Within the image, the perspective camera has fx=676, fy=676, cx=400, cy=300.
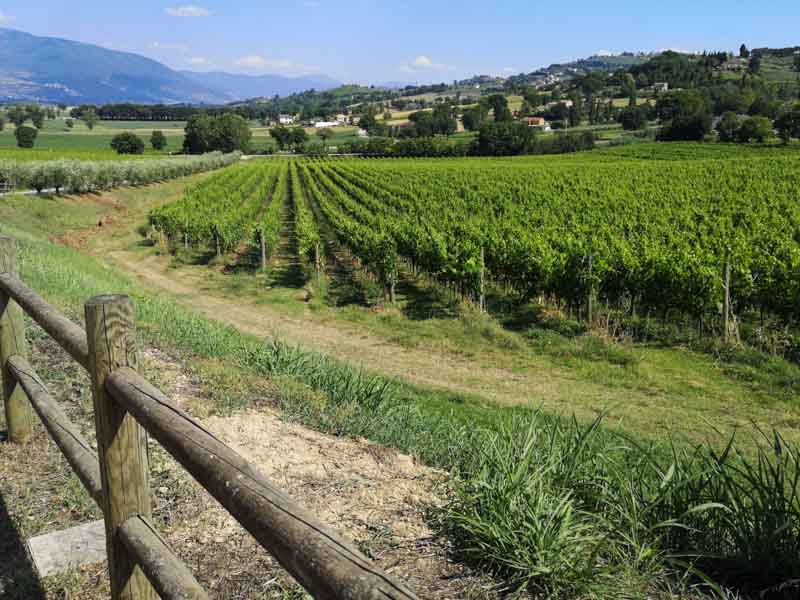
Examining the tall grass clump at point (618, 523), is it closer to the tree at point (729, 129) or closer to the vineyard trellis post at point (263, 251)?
the vineyard trellis post at point (263, 251)

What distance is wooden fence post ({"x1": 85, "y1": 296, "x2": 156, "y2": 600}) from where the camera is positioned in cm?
262

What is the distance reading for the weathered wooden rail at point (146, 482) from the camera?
153 centimetres

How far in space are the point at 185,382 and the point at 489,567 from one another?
3.88 m

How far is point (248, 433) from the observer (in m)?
5.16

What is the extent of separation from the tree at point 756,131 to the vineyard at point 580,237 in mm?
37992

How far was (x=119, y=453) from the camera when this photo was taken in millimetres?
2650

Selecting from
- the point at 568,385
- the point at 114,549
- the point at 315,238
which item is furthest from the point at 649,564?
the point at 315,238

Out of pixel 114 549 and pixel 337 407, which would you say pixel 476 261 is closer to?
pixel 337 407

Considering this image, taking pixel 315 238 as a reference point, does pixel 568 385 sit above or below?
below

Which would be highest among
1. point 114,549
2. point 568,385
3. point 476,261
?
point 114,549

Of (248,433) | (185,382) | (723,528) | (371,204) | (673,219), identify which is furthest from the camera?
(371,204)

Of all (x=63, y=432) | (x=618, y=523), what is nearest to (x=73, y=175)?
(x=63, y=432)

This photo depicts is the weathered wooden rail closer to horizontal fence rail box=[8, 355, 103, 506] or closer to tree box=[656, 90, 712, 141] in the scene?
horizontal fence rail box=[8, 355, 103, 506]

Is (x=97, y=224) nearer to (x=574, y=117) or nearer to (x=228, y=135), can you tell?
(x=228, y=135)
